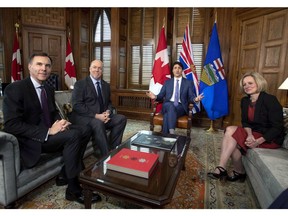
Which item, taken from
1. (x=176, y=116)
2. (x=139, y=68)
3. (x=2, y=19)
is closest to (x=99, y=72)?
(x=176, y=116)

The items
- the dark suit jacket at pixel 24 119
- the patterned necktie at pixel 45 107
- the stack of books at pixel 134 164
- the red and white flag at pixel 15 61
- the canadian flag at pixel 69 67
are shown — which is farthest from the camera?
the canadian flag at pixel 69 67

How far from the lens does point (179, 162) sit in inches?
55.6

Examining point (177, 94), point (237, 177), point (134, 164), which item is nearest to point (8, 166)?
point (134, 164)

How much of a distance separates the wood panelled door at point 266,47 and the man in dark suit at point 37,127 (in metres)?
3.01

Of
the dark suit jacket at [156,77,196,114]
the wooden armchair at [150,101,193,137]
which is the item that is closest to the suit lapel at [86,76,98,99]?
the wooden armchair at [150,101,193,137]

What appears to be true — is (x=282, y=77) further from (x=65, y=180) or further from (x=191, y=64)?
(x=65, y=180)

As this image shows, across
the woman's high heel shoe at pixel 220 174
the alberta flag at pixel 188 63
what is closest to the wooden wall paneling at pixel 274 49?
the alberta flag at pixel 188 63

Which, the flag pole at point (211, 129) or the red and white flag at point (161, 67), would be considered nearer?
the flag pole at point (211, 129)

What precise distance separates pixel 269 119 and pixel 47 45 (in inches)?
188

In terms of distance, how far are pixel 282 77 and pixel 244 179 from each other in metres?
1.87

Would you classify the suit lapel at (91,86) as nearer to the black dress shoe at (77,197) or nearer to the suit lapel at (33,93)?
the suit lapel at (33,93)

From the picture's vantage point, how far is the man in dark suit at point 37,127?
4.72 ft

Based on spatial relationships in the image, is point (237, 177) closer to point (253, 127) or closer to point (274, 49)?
point (253, 127)

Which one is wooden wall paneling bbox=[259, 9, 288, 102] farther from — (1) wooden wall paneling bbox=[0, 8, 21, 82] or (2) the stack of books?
(1) wooden wall paneling bbox=[0, 8, 21, 82]
